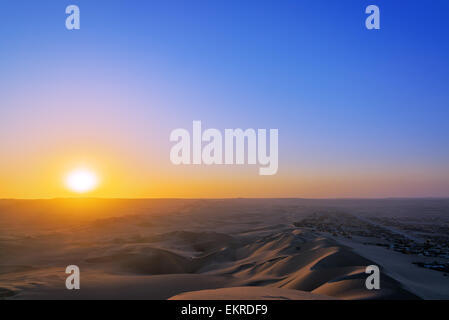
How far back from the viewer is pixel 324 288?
10836 millimetres

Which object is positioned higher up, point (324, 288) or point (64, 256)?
point (324, 288)

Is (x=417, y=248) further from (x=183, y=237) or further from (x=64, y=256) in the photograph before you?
(x=64, y=256)

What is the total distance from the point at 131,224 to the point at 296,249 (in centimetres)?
3320

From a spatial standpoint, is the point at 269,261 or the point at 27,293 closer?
the point at 27,293

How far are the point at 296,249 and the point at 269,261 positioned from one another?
10.8 ft
